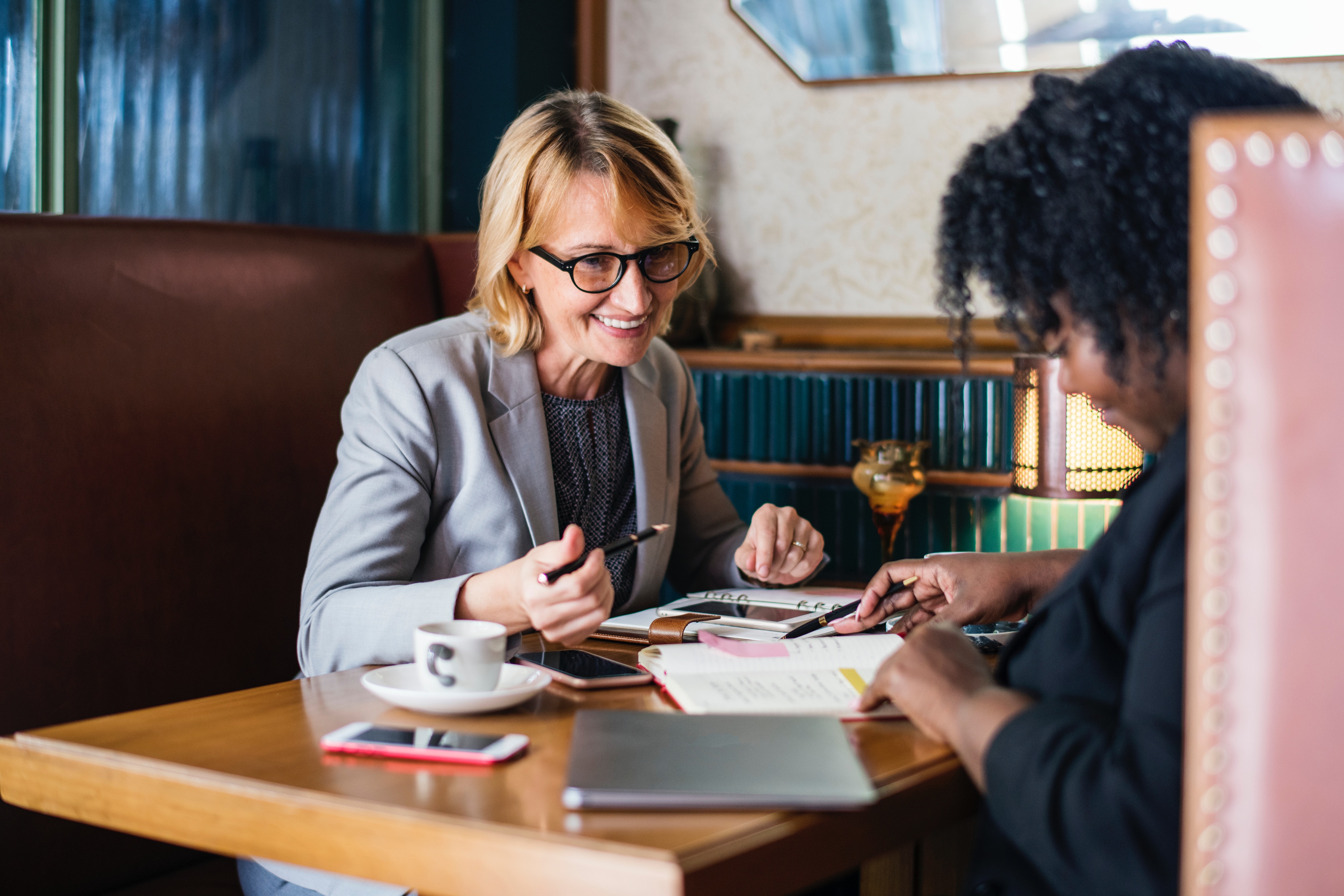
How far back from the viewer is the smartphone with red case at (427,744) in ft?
3.23

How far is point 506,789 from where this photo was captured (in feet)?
3.02

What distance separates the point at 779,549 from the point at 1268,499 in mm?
1060

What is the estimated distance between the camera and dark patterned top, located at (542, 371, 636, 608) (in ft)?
6.04

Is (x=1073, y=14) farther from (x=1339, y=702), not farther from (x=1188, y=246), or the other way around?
(x=1339, y=702)

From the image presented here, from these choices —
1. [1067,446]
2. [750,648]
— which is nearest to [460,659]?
[750,648]

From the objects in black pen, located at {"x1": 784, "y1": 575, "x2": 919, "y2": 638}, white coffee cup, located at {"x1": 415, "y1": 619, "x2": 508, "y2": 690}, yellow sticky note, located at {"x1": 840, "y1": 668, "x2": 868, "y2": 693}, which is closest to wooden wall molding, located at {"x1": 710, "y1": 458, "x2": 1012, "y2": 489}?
black pen, located at {"x1": 784, "y1": 575, "x2": 919, "y2": 638}

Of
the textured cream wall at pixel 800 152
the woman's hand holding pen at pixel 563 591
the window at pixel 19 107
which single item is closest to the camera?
the woman's hand holding pen at pixel 563 591

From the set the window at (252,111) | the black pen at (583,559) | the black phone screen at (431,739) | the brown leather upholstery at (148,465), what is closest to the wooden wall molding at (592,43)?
the window at (252,111)

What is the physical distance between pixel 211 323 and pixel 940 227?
4.08 feet

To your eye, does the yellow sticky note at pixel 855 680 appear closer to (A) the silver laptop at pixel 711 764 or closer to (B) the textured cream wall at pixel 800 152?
(A) the silver laptop at pixel 711 764

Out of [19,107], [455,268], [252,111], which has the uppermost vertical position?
[252,111]

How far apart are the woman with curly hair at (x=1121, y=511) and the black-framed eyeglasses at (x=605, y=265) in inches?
28.8

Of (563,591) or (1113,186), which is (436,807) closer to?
(563,591)

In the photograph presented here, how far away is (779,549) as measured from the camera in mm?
1725
